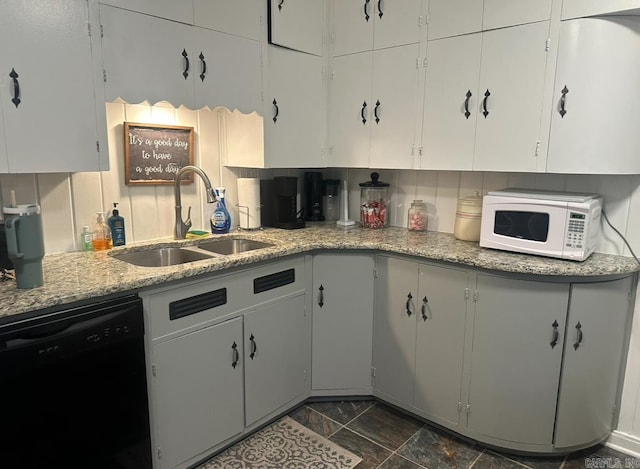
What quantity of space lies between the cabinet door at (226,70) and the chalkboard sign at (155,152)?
33cm

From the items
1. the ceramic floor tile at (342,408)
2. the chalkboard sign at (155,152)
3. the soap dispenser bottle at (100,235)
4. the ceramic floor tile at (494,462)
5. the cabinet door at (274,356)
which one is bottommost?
the ceramic floor tile at (494,462)

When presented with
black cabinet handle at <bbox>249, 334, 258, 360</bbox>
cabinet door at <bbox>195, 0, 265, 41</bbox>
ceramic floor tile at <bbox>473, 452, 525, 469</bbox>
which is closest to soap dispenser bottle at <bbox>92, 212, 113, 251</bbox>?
black cabinet handle at <bbox>249, 334, 258, 360</bbox>

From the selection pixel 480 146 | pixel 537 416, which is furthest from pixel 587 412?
pixel 480 146

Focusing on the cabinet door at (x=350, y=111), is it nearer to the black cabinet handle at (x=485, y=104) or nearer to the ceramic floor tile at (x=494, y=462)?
the black cabinet handle at (x=485, y=104)

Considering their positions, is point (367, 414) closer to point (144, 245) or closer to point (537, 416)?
point (537, 416)

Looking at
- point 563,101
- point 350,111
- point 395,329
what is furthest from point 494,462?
point 350,111

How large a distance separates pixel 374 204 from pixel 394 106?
2.23ft

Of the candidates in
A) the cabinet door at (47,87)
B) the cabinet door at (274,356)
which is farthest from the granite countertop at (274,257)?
the cabinet door at (47,87)

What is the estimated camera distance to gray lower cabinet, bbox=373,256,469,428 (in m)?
2.37

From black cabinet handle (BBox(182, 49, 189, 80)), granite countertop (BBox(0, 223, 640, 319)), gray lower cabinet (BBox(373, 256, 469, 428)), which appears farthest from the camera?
gray lower cabinet (BBox(373, 256, 469, 428))

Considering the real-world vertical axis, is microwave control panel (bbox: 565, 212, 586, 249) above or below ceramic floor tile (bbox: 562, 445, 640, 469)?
above

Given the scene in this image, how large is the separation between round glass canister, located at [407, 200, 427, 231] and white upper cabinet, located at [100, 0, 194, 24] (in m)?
1.74

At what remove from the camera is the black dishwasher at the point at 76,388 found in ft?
4.93

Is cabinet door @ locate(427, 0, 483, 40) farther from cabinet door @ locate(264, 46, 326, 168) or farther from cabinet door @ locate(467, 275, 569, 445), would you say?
cabinet door @ locate(467, 275, 569, 445)
